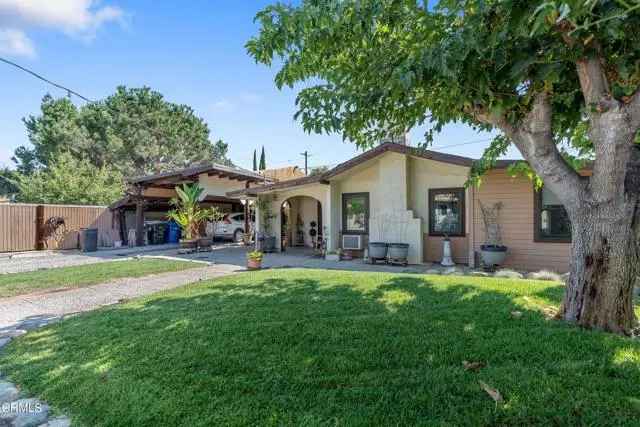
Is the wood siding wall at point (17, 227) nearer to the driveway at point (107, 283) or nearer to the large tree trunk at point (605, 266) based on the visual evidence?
the driveway at point (107, 283)

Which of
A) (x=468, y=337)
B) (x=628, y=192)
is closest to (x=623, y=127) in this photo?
(x=628, y=192)

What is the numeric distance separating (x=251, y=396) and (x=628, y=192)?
4.01m

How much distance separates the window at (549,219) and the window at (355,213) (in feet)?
16.7

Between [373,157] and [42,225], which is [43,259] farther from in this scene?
[373,157]

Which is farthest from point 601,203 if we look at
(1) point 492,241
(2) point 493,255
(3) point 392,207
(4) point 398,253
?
(3) point 392,207

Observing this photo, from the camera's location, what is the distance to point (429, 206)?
1086cm

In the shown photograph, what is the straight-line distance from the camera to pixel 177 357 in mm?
3266

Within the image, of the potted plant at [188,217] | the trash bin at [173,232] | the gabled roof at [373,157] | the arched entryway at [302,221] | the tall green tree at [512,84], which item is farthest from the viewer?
the trash bin at [173,232]

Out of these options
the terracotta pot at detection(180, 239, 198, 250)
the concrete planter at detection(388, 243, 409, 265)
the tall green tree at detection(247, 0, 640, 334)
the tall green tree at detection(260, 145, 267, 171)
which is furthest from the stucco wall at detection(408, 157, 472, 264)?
the tall green tree at detection(260, 145, 267, 171)

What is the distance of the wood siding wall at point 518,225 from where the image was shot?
900cm

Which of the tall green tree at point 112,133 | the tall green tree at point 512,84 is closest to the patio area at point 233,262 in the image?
the tall green tree at point 512,84

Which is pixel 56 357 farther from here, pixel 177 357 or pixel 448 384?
pixel 448 384

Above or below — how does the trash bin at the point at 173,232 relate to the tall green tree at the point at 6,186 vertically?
below

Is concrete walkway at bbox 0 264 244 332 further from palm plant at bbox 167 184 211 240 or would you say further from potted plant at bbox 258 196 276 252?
palm plant at bbox 167 184 211 240
